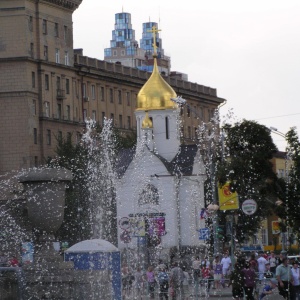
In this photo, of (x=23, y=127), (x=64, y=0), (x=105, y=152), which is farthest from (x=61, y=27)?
(x=105, y=152)

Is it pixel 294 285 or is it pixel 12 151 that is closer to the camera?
pixel 294 285

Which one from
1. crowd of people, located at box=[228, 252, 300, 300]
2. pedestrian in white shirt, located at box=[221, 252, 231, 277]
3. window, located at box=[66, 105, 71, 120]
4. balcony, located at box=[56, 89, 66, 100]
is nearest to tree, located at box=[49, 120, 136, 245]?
balcony, located at box=[56, 89, 66, 100]

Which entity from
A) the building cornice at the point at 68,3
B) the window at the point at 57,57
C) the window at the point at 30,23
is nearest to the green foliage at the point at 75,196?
the window at the point at 30,23

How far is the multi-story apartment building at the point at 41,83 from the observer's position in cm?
9631

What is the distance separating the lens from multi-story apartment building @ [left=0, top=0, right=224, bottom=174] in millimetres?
96312

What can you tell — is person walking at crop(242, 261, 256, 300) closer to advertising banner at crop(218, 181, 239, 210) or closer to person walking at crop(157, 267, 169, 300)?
person walking at crop(157, 267, 169, 300)

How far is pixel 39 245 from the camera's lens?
74.2ft

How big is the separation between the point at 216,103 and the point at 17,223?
356ft

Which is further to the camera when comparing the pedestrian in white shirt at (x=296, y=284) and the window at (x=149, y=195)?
the window at (x=149, y=195)

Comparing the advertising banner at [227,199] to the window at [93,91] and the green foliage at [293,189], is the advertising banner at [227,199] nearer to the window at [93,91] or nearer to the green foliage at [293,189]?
the green foliage at [293,189]

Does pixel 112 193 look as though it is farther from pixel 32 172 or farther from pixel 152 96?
pixel 32 172

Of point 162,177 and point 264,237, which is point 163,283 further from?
point 264,237

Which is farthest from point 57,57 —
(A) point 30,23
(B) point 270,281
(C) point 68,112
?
(B) point 270,281

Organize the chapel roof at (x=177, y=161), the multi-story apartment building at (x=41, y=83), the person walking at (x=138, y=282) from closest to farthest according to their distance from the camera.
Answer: the person walking at (x=138, y=282) → the chapel roof at (x=177, y=161) → the multi-story apartment building at (x=41, y=83)
